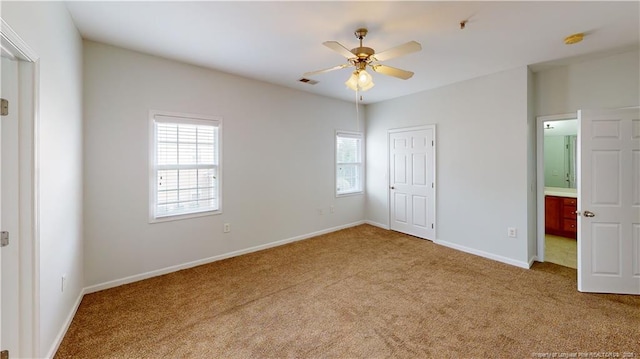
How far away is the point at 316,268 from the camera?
3.40 meters

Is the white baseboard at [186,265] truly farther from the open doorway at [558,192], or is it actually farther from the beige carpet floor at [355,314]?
the open doorway at [558,192]

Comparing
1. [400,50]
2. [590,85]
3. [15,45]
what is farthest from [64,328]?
[590,85]

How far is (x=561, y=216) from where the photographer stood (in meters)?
4.67

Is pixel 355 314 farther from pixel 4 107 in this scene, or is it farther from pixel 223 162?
pixel 4 107

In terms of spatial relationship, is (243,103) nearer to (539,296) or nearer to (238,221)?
(238,221)

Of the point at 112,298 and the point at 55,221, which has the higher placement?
the point at 55,221

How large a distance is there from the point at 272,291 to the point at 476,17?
10.9ft

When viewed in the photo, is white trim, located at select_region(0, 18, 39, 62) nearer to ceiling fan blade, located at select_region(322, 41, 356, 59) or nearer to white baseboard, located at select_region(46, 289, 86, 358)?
ceiling fan blade, located at select_region(322, 41, 356, 59)

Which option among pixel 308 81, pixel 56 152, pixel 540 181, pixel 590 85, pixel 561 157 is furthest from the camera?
pixel 561 157

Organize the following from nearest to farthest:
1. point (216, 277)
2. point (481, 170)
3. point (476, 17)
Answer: point (476, 17) < point (216, 277) < point (481, 170)

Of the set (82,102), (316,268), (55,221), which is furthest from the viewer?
(316,268)

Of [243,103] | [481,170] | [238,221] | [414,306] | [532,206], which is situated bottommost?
[414,306]

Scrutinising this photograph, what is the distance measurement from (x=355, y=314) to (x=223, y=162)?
2.63m

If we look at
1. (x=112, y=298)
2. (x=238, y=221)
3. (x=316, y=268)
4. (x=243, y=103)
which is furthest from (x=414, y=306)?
(x=243, y=103)
